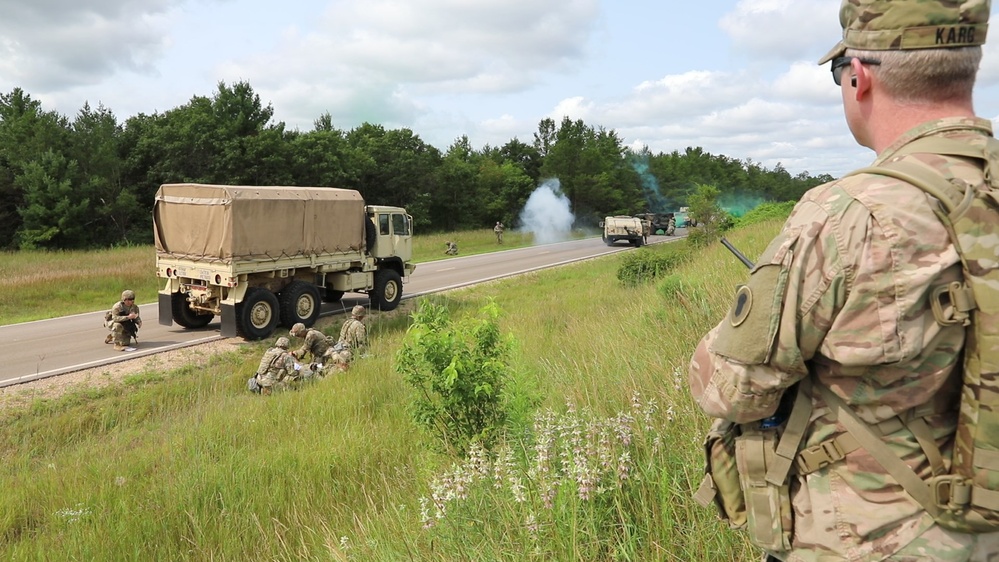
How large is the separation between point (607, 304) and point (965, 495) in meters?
10.3

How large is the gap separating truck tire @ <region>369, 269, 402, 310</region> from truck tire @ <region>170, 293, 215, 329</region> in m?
3.46

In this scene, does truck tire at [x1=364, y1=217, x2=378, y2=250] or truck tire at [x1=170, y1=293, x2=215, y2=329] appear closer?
truck tire at [x1=170, y1=293, x2=215, y2=329]

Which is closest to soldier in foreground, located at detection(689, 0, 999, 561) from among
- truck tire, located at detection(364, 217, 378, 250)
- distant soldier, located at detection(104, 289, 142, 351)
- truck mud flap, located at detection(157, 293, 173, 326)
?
distant soldier, located at detection(104, 289, 142, 351)

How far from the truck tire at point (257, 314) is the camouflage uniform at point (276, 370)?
2462 millimetres

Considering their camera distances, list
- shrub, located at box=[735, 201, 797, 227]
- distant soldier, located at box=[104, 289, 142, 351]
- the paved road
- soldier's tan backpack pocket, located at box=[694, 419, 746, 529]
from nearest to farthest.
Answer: soldier's tan backpack pocket, located at box=[694, 419, 746, 529] → the paved road → distant soldier, located at box=[104, 289, 142, 351] → shrub, located at box=[735, 201, 797, 227]

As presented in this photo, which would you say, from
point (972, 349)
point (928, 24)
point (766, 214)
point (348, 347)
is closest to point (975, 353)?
point (972, 349)

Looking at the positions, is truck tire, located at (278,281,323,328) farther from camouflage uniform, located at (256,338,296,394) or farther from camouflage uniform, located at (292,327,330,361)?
camouflage uniform, located at (256,338,296,394)

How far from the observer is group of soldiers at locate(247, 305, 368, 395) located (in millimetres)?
8617

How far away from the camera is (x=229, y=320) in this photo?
1107 centimetres

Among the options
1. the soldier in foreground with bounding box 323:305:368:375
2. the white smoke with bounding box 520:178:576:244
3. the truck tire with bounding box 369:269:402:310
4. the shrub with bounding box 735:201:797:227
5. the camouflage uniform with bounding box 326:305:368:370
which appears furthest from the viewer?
the white smoke with bounding box 520:178:576:244

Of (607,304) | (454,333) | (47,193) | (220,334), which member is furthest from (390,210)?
(47,193)

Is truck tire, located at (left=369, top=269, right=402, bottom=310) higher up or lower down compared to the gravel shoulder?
higher up

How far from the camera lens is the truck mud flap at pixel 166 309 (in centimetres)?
1185

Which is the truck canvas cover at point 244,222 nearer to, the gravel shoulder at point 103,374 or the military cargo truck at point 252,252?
the military cargo truck at point 252,252
